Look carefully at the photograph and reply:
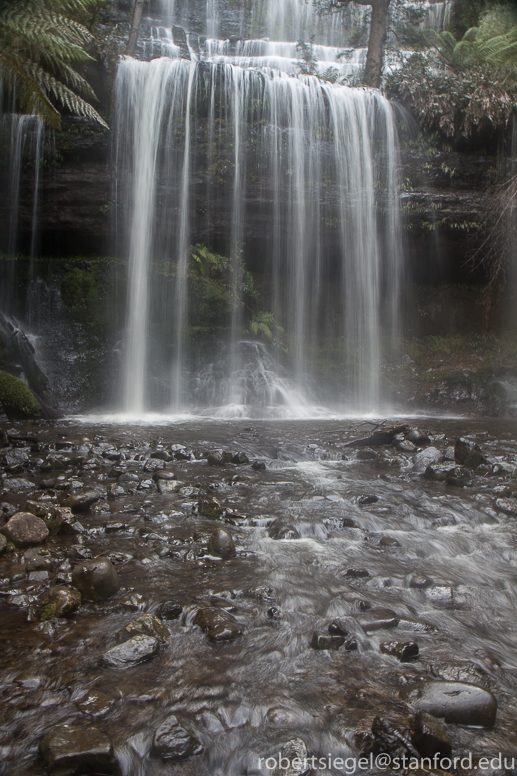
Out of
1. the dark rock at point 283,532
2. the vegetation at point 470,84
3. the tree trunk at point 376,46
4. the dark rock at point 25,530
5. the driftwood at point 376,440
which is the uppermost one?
the tree trunk at point 376,46

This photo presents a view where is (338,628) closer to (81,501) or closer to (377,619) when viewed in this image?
(377,619)

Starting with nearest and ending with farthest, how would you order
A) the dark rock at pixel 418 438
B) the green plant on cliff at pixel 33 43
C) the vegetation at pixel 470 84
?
the green plant on cliff at pixel 33 43 → the dark rock at pixel 418 438 → the vegetation at pixel 470 84

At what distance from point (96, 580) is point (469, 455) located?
4.86m

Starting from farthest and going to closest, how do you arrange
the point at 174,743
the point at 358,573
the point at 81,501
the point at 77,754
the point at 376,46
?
the point at 376,46, the point at 81,501, the point at 358,573, the point at 174,743, the point at 77,754

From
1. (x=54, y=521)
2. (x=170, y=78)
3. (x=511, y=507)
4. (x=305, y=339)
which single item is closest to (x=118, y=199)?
(x=170, y=78)

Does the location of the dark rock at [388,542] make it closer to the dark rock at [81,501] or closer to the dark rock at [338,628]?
the dark rock at [338,628]

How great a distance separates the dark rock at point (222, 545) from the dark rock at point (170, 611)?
0.74 meters

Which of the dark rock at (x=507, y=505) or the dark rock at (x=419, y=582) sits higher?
the dark rock at (x=507, y=505)

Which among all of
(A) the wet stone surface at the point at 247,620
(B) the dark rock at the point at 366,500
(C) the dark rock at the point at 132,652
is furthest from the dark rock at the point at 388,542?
(C) the dark rock at the point at 132,652

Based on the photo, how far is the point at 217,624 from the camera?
8.09 feet

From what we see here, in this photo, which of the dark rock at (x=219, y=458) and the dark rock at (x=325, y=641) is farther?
the dark rock at (x=219, y=458)

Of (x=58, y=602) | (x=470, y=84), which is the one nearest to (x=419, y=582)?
(x=58, y=602)

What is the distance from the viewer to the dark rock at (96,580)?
8.84ft

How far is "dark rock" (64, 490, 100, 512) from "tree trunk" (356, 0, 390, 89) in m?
14.8
